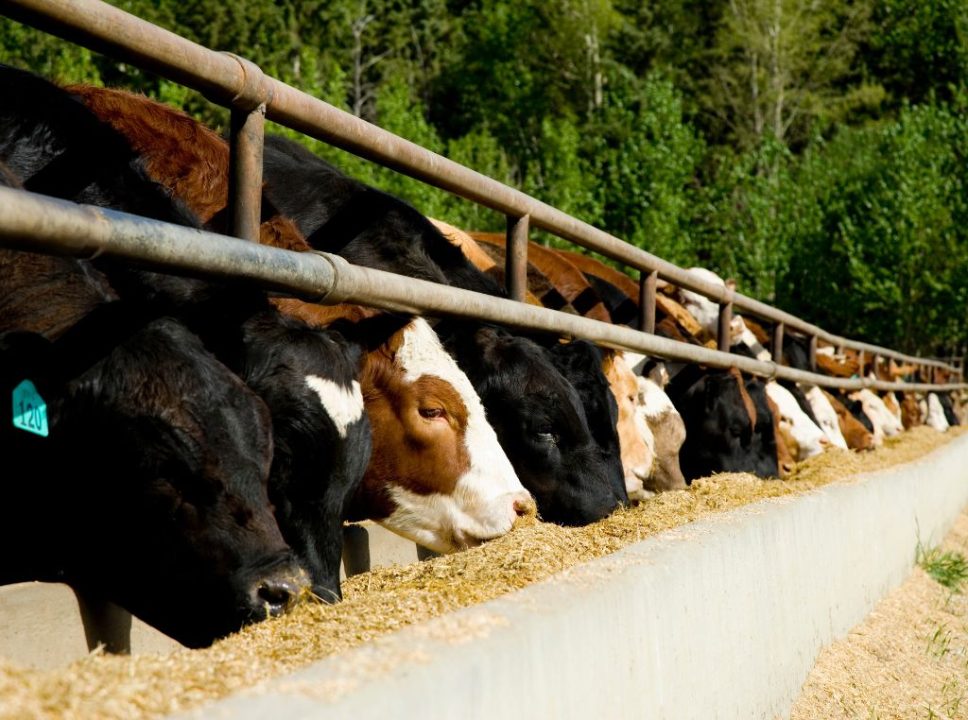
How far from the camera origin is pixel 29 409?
283 cm

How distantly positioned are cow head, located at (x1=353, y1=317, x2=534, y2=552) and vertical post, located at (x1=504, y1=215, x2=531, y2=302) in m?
A: 0.57

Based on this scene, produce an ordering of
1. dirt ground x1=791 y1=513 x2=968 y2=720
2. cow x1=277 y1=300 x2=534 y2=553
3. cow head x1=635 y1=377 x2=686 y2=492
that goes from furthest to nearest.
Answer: cow head x1=635 y1=377 x2=686 y2=492 → cow x1=277 y1=300 x2=534 y2=553 → dirt ground x1=791 y1=513 x2=968 y2=720

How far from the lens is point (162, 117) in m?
4.93

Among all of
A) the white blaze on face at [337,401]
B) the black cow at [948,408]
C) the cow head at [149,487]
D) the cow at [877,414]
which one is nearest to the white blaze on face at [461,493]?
the white blaze on face at [337,401]

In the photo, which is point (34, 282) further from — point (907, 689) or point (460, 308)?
point (907, 689)

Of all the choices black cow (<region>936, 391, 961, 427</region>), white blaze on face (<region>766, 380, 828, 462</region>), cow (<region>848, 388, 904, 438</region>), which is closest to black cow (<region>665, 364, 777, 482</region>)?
white blaze on face (<region>766, 380, 828, 462</region>)

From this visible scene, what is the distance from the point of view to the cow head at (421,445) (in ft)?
15.3

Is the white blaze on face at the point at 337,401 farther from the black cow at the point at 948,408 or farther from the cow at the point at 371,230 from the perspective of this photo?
the black cow at the point at 948,408

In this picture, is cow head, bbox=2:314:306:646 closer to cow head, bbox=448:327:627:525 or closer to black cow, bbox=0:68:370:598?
black cow, bbox=0:68:370:598

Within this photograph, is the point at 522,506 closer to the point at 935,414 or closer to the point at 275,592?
the point at 275,592

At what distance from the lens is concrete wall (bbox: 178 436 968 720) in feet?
5.73

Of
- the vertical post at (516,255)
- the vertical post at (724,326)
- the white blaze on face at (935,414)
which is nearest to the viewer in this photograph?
the vertical post at (516,255)

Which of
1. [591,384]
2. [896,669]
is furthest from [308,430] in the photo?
[591,384]

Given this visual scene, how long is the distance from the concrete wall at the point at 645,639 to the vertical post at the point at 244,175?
4.29 feet
